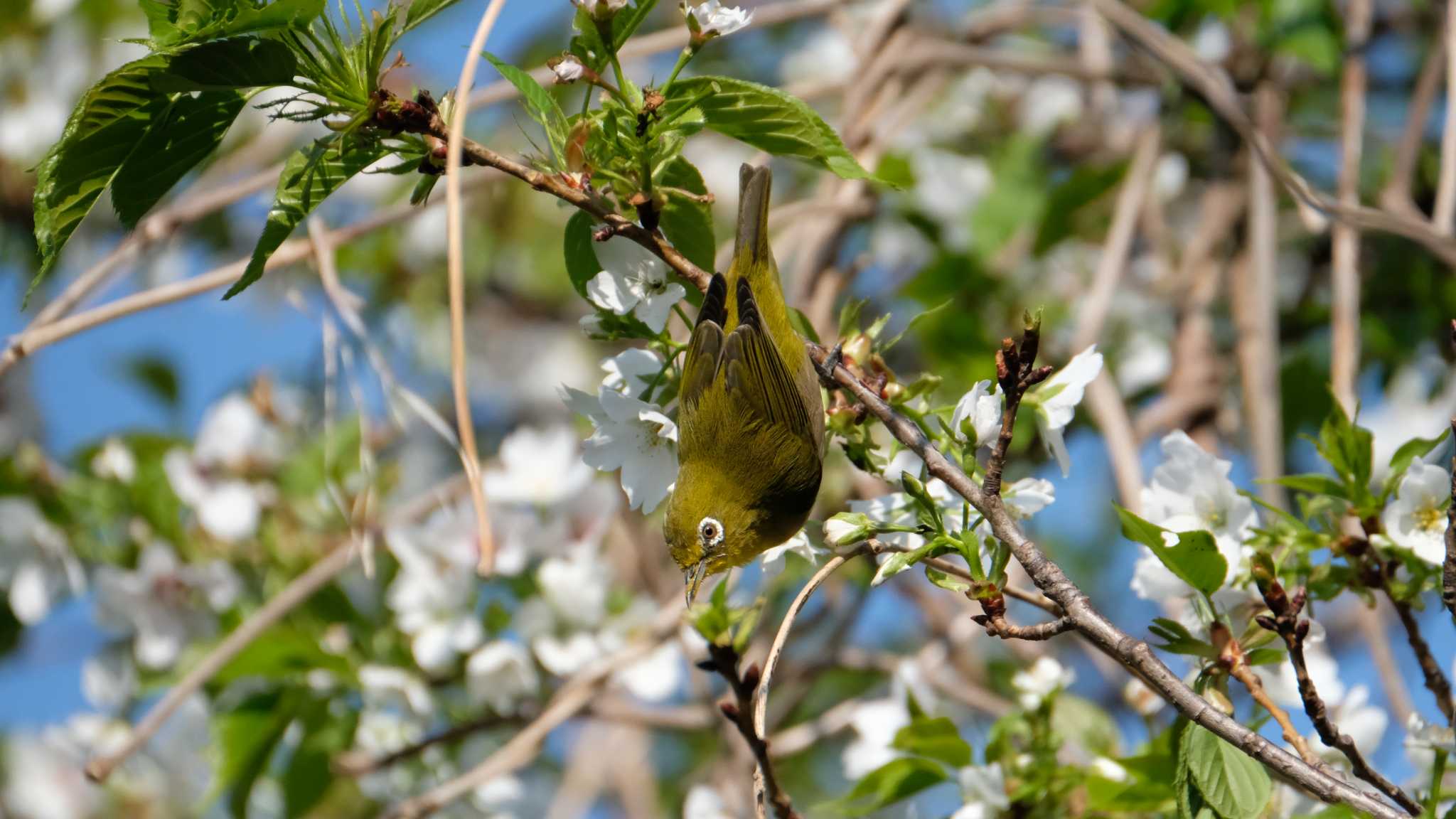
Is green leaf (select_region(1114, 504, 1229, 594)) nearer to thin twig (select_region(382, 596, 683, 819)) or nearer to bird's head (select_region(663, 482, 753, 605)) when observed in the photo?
bird's head (select_region(663, 482, 753, 605))

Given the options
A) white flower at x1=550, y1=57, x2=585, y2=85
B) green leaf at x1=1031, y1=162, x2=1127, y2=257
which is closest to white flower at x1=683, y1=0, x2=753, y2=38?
white flower at x1=550, y1=57, x2=585, y2=85

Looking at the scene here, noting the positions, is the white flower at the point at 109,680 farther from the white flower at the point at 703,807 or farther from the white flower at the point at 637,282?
the white flower at the point at 637,282

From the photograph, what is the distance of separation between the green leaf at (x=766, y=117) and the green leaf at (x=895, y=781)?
910 mm

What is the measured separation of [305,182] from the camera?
1.56 m

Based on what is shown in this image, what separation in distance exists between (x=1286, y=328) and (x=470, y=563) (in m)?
2.36

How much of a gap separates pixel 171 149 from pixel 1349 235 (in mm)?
2426

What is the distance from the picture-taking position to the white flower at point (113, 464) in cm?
333

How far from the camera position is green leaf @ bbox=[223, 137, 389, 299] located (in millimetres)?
1533

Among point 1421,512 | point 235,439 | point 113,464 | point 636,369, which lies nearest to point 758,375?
point 636,369

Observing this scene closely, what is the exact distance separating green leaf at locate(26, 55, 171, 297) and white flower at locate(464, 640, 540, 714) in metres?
1.48

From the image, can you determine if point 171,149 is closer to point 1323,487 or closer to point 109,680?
point 1323,487

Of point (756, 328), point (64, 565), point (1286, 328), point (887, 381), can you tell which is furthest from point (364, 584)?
point (1286, 328)

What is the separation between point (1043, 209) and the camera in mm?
3631

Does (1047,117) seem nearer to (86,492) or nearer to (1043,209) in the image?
(1043,209)
